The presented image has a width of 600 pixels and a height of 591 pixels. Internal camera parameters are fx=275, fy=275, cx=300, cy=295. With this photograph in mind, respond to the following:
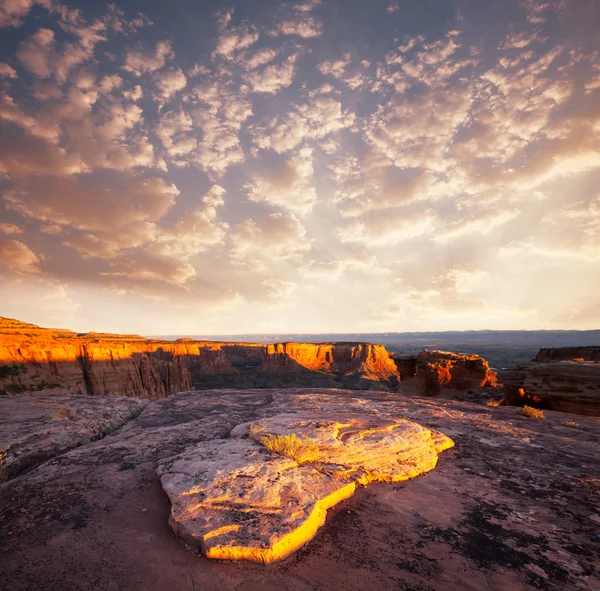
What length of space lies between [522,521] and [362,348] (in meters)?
78.9

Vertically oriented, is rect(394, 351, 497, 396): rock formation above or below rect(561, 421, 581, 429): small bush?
below

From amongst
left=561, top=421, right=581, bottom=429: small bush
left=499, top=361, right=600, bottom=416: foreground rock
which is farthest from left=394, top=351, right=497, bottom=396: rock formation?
left=561, top=421, right=581, bottom=429: small bush

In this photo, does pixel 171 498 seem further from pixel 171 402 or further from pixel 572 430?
pixel 572 430

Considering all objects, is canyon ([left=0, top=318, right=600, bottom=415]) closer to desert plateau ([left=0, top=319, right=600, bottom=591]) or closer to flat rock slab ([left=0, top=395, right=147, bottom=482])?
desert plateau ([left=0, top=319, right=600, bottom=591])

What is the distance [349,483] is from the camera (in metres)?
2.96

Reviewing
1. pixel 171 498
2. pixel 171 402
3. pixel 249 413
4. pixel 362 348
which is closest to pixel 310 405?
pixel 249 413

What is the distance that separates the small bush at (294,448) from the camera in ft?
11.4

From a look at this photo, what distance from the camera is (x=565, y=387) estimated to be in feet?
36.9

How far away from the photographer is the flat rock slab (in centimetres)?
383

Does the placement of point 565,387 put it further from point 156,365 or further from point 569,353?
point 156,365

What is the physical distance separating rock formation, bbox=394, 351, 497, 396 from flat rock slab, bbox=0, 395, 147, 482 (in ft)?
76.3

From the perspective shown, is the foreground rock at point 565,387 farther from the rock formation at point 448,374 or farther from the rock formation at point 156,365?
the rock formation at point 156,365

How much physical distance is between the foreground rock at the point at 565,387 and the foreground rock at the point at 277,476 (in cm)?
1059

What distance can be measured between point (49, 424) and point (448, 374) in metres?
Answer: 26.3
